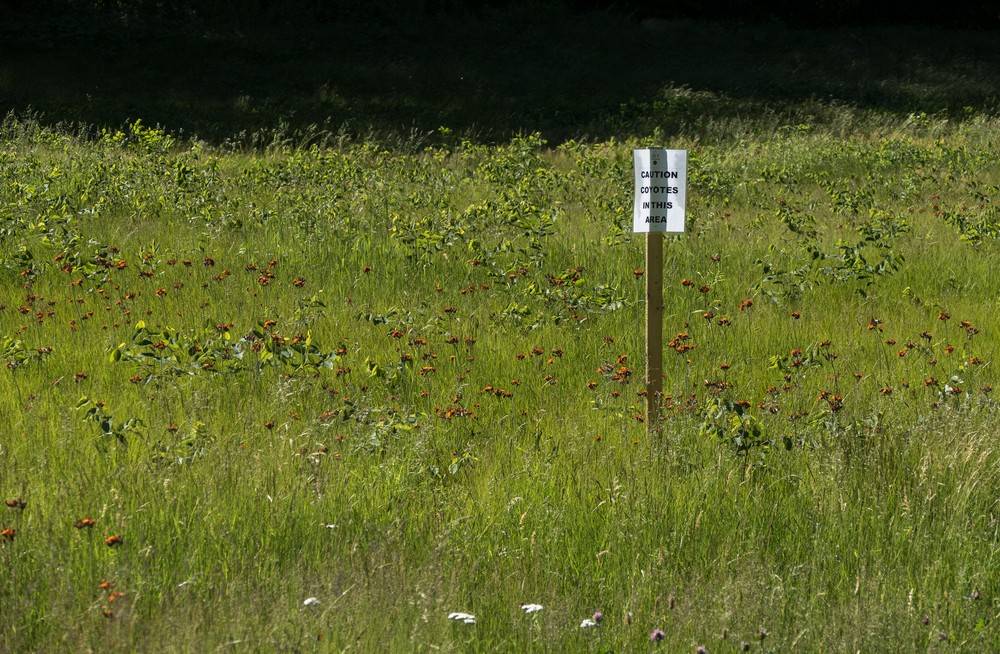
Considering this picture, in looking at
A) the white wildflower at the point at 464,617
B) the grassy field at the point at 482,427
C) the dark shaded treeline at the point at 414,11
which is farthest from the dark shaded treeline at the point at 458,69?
the white wildflower at the point at 464,617

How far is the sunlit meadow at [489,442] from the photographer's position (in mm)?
2973

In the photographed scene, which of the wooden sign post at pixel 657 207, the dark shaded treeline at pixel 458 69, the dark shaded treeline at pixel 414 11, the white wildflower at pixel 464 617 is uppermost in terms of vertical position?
the dark shaded treeline at pixel 414 11

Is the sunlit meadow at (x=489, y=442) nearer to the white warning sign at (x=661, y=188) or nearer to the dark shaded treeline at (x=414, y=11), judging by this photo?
the white warning sign at (x=661, y=188)

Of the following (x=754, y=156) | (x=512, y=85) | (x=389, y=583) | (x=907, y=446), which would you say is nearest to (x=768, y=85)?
(x=512, y=85)

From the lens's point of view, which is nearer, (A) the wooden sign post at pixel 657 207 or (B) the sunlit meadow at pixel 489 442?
(B) the sunlit meadow at pixel 489 442

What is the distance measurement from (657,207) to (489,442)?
4.01 feet

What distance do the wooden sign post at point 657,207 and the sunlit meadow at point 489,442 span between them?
0.63 ft

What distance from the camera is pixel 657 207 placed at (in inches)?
179

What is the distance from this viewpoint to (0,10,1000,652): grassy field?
2990 mm

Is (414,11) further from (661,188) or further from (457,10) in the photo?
(661,188)

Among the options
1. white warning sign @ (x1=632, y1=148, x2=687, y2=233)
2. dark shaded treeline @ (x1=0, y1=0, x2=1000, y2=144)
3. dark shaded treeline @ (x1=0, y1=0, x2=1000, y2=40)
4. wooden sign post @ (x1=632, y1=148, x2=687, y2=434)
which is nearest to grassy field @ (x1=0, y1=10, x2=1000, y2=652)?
wooden sign post @ (x1=632, y1=148, x2=687, y2=434)

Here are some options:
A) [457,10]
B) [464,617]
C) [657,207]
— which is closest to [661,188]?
[657,207]

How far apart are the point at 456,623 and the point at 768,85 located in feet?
75.9

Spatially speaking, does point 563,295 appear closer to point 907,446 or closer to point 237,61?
point 907,446
